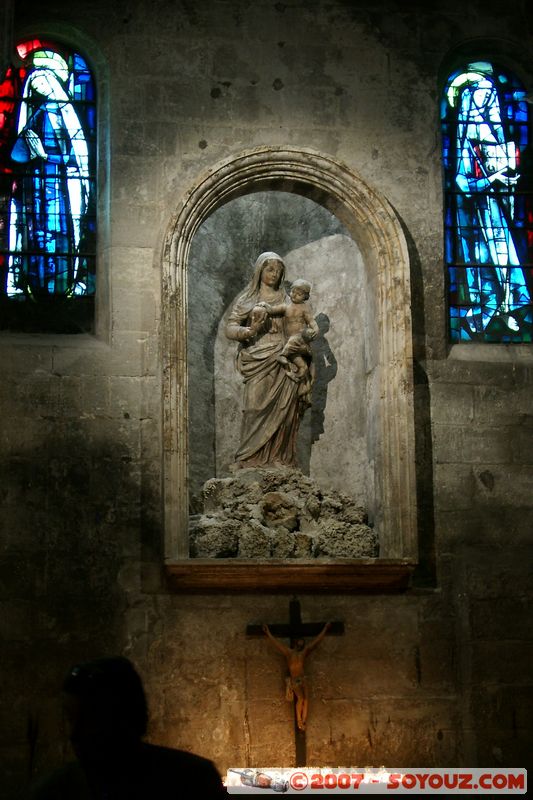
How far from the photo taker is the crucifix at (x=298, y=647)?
9.45 m

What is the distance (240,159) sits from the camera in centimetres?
1035

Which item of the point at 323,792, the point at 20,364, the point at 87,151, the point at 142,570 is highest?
the point at 87,151

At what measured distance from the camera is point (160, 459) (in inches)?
386

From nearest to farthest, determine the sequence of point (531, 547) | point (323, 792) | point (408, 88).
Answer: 1. point (323, 792)
2. point (531, 547)
3. point (408, 88)

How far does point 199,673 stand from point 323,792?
1.17 m

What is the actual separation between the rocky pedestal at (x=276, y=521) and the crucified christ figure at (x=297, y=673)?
0.61m

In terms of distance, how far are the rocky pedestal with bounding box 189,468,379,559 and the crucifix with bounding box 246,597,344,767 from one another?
463 mm

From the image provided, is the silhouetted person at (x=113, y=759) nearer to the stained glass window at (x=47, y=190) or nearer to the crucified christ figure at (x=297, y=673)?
the crucified christ figure at (x=297, y=673)

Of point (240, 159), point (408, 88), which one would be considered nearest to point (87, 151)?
point (240, 159)

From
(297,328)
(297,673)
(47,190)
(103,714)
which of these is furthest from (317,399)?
(103,714)

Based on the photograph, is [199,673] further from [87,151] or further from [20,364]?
[87,151]

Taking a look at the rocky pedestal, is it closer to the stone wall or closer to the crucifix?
the stone wall

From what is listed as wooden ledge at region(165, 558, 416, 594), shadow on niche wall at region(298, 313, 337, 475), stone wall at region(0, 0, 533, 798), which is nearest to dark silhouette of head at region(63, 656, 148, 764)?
wooden ledge at region(165, 558, 416, 594)

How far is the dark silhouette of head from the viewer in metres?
3.23
